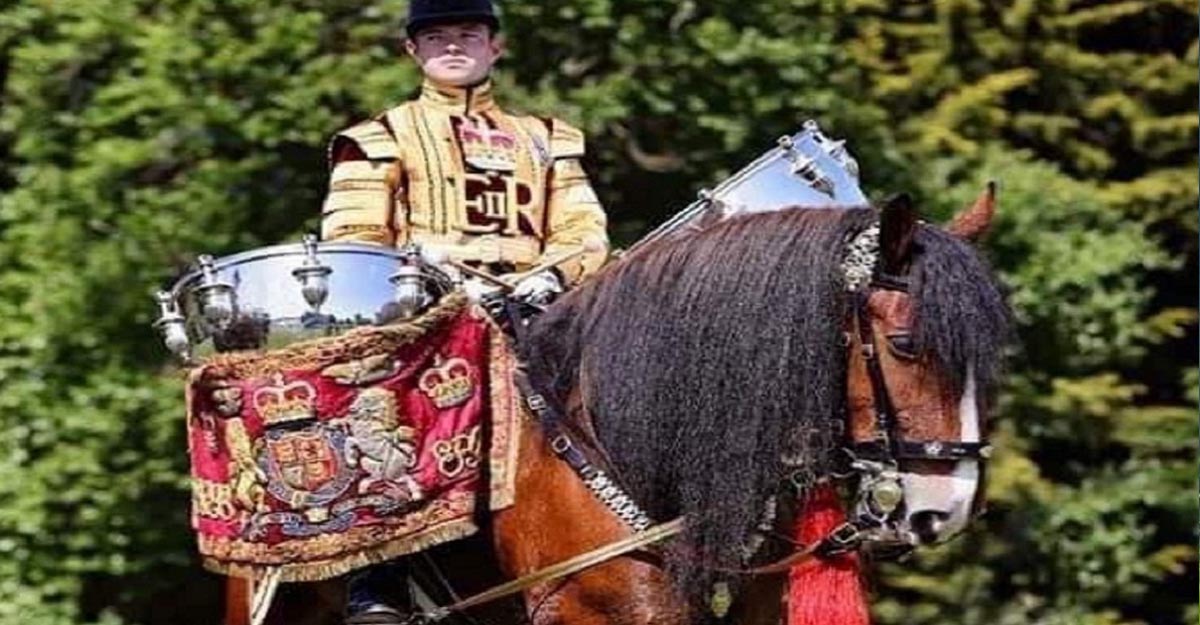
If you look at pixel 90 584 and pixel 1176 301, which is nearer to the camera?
pixel 90 584

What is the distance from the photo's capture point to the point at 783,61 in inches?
431

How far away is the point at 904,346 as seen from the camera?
545 centimetres

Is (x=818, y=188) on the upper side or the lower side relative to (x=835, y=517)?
upper

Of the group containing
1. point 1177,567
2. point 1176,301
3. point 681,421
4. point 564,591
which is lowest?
point 1177,567

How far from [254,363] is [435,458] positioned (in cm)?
45

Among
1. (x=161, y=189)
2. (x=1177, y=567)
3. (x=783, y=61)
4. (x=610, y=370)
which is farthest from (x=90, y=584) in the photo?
(x=610, y=370)

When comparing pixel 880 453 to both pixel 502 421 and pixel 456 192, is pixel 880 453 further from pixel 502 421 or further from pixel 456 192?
pixel 456 192

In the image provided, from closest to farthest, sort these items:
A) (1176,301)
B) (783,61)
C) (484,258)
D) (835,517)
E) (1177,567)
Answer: (835,517), (484,258), (783,61), (1177,567), (1176,301)

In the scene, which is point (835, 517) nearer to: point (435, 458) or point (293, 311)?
point (435, 458)

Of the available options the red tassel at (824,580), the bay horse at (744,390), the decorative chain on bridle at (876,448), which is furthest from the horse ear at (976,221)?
the red tassel at (824,580)

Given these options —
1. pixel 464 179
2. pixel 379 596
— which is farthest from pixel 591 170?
pixel 379 596

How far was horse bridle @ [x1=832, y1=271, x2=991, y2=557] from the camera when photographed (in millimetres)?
5398

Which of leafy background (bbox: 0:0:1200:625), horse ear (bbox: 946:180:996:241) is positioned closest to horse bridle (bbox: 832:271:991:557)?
horse ear (bbox: 946:180:996:241)

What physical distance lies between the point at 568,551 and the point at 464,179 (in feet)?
3.31
